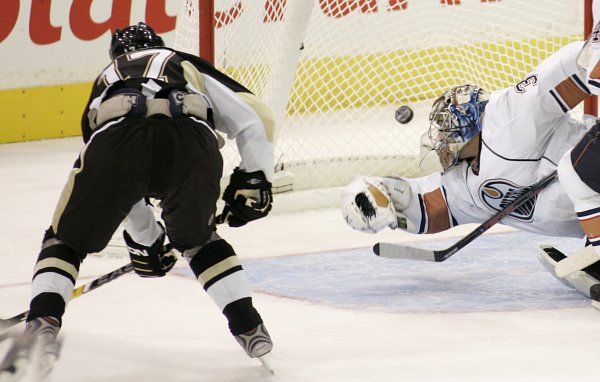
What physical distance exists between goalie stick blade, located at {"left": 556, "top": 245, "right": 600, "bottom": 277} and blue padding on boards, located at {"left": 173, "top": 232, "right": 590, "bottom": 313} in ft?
0.44

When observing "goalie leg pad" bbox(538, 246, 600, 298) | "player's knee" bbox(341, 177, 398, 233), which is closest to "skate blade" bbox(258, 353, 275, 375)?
"player's knee" bbox(341, 177, 398, 233)

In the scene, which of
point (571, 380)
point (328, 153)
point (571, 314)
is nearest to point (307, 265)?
point (571, 314)

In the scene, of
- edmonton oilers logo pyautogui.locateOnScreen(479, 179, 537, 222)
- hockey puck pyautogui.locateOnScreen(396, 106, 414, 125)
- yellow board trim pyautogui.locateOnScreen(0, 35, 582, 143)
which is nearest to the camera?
edmonton oilers logo pyautogui.locateOnScreen(479, 179, 537, 222)

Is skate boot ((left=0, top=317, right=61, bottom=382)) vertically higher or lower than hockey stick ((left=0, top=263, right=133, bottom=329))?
higher

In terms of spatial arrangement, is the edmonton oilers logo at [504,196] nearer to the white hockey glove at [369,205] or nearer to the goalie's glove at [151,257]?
the white hockey glove at [369,205]

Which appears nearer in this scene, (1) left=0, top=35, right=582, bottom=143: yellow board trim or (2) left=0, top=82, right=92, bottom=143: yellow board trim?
(1) left=0, top=35, right=582, bottom=143: yellow board trim

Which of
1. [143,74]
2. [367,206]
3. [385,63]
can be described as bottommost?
[385,63]

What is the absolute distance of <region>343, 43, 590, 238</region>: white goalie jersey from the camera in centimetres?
379

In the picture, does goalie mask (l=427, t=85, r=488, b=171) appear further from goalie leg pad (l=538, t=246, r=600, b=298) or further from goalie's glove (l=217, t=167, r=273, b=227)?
goalie's glove (l=217, t=167, r=273, b=227)

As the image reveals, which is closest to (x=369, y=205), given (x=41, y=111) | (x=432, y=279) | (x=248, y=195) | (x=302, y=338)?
(x=432, y=279)

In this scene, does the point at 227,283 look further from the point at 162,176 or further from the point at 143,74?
the point at 143,74

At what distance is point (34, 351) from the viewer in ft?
9.37

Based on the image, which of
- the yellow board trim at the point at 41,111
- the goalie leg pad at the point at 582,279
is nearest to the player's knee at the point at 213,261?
the goalie leg pad at the point at 582,279

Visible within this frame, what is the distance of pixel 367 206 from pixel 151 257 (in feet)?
2.99
